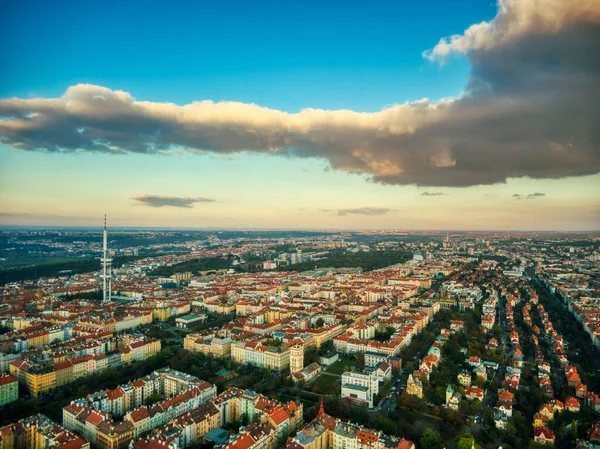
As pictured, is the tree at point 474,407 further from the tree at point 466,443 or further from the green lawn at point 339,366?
the green lawn at point 339,366

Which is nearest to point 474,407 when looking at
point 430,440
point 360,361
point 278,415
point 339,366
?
point 430,440

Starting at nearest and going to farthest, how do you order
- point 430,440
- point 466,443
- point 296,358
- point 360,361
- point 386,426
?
point 466,443
point 430,440
point 386,426
point 296,358
point 360,361

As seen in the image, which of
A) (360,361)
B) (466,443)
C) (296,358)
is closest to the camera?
(466,443)

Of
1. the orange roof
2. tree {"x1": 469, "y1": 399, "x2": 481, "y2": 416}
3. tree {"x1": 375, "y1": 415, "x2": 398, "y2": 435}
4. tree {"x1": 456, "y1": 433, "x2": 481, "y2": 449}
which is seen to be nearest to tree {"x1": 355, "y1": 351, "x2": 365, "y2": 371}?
tree {"x1": 469, "y1": 399, "x2": 481, "y2": 416}

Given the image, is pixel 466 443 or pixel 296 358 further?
pixel 296 358

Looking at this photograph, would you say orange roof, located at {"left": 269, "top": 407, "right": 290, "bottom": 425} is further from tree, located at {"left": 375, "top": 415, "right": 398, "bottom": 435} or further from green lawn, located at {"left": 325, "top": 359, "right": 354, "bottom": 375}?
green lawn, located at {"left": 325, "top": 359, "right": 354, "bottom": 375}

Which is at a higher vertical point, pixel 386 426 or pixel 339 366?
pixel 386 426

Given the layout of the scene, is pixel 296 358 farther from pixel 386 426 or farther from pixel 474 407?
pixel 474 407
